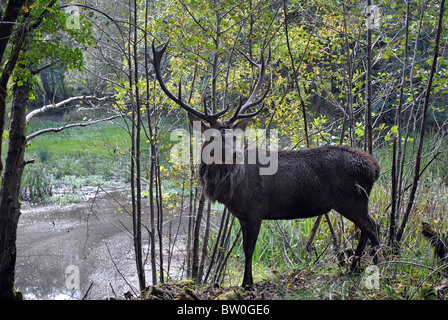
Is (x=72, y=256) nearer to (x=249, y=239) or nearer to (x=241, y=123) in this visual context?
(x=249, y=239)

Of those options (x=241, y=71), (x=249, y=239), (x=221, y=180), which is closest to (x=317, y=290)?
(x=249, y=239)

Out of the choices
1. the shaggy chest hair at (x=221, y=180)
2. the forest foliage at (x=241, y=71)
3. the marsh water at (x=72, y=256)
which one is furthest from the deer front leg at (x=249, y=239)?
the marsh water at (x=72, y=256)

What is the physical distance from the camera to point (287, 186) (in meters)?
3.87

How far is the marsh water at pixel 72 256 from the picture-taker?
21.5ft

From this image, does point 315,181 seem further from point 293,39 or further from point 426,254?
point 293,39

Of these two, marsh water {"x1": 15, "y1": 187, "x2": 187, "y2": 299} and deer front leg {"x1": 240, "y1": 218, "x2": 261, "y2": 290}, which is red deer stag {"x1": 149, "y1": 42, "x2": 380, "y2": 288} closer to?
deer front leg {"x1": 240, "y1": 218, "x2": 261, "y2": 290}

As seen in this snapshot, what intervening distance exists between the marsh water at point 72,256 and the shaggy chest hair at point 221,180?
1.95 meters

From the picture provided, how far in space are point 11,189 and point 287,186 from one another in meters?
2.49

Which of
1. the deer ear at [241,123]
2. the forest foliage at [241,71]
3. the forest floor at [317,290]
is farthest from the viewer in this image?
the deer ear at [241,123]

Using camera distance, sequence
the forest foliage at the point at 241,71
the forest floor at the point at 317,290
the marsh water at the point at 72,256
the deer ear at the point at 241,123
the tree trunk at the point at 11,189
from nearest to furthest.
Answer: the forest floor at the point at 317,290 < the tree trunk at the point at 11,189 < the forest foliage at the point at 241,71 < the deer ear at the point at 241,123 < the marsh water at the point at 72,256

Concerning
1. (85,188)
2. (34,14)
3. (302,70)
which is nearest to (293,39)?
(302,70)

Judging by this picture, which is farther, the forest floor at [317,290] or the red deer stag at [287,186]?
the red deer stag at [287,186]

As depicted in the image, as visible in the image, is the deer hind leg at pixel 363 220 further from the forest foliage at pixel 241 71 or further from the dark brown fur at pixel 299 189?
the forest foliage at pixel 241 71

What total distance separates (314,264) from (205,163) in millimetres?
1919
